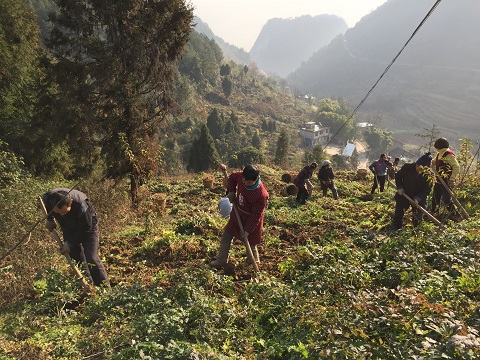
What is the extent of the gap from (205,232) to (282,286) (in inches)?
135

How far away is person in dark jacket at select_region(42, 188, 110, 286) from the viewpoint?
4.55 meters

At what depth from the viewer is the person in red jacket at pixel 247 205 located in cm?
503

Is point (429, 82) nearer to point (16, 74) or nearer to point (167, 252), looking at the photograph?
point (16, 74)

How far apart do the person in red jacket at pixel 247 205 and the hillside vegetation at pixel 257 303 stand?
0.54 m

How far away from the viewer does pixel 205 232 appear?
286 inches

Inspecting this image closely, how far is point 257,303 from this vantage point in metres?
3.97

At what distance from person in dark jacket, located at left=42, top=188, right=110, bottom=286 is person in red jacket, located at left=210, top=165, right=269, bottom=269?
6.40 ft

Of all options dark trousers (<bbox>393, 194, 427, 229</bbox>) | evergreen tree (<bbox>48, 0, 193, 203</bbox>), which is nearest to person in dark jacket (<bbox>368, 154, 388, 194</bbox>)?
dark trousers (<bbox>393, 194, 427, 229</bbox>)

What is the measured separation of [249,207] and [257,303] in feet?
5.72

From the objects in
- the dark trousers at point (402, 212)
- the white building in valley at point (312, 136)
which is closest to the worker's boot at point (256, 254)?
the dark trousers at point (402, 212)

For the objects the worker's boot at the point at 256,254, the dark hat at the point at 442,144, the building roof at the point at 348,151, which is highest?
the dark hat at the point at 442,144

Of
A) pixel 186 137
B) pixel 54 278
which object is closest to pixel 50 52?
pixel 54 278

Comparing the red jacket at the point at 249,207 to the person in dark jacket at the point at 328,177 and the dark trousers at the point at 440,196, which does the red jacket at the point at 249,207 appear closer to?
the dark trousers at the point at 440,196

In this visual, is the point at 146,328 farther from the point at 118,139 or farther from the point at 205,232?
the point at 118,139
